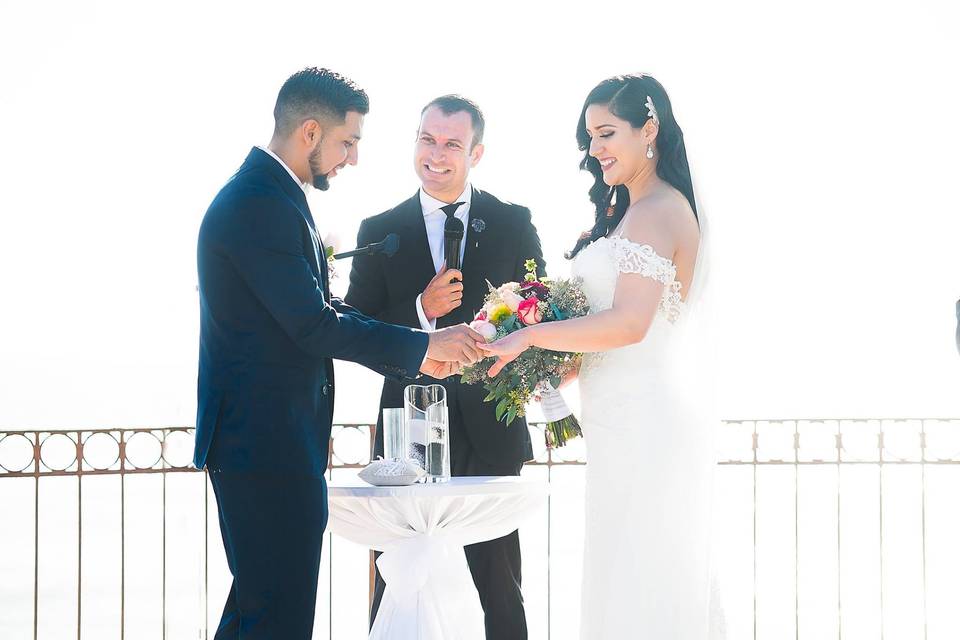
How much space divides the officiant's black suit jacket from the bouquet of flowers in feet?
1.06

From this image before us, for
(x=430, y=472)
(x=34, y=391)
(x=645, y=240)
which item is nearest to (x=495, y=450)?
(x=430, y=472)

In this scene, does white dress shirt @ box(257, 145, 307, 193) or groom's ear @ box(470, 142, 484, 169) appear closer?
white dress shirt @ box(257, 145, 307, 193)

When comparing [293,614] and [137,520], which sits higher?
[293,614]

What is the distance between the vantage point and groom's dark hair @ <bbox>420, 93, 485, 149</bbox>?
4371mm

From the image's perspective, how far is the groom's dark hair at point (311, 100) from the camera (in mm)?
3354

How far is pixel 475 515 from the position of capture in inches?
149

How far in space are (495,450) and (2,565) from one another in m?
6.63

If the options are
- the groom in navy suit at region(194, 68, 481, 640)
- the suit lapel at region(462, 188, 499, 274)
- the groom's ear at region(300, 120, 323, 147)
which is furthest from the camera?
the suit lapel at region(462, 188, 499, 274)

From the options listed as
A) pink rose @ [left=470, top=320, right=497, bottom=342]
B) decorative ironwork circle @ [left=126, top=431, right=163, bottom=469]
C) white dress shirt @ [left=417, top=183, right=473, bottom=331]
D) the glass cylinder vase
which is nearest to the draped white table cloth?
the glass cylinder vase

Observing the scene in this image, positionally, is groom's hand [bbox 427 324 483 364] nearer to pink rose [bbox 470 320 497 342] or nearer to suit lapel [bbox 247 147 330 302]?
pink rose [bbox 470 320 497 342]

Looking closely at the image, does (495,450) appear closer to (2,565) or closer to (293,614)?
(293,614)

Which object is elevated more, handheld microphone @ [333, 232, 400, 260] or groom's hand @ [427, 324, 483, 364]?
handheld microphone @ [333, 232, 400, 260]

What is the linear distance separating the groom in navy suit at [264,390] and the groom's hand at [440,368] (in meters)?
0.68

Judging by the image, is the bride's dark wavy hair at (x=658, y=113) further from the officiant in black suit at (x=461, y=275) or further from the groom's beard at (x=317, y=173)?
the groom's beard at (x=317, y=173)
